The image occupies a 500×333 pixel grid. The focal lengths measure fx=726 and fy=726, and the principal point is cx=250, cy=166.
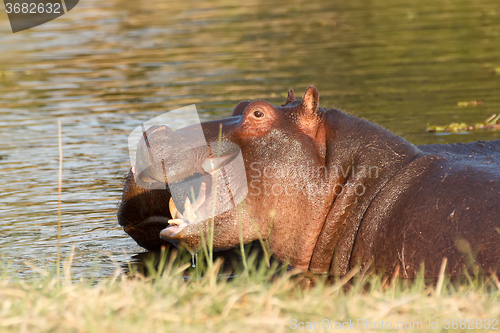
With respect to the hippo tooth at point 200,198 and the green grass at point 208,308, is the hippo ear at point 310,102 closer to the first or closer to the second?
the hippo tooth at point 200,198

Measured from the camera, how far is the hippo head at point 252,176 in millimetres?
4469

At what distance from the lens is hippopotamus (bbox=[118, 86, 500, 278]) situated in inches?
172

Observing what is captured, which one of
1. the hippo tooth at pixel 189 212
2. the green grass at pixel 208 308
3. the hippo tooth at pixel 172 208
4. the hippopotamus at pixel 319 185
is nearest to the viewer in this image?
the green grass at pixel 208 308

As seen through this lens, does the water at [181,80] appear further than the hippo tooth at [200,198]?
Yes

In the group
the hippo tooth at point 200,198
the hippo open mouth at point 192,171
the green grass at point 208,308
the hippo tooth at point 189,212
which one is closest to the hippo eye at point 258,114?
the hippo open mouth at point 192,171

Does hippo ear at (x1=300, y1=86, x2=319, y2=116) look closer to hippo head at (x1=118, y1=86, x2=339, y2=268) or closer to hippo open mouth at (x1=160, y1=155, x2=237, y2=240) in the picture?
hippo head at (x1=118, y1=86, x2=339, y2=268)

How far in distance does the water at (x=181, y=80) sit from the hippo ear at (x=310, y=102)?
1.81 meters

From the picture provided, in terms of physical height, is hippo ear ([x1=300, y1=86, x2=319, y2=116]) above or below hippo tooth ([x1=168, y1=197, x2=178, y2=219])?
above

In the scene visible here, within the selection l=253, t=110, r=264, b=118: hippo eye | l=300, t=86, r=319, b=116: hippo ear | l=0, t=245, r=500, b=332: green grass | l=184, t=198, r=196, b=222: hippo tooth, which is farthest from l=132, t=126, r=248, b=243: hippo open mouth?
l=0, t=245, r=500, b=332: green grass

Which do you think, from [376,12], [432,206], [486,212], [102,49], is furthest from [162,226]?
[376,12]

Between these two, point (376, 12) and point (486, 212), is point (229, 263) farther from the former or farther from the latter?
point (376, 12)

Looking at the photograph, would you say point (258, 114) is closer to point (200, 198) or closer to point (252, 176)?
point (252, 176)

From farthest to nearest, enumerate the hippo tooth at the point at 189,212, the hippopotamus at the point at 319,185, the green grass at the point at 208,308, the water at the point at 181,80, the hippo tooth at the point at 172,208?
A: the water at the point at 181,80, the hippo tooth at the point at 172,208, the hippo tooth at the point at 189,212, the hippopotamus at the point at 319,185, the green grass at the point at 208,308

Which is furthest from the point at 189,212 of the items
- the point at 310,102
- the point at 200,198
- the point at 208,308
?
the point at 208,308
